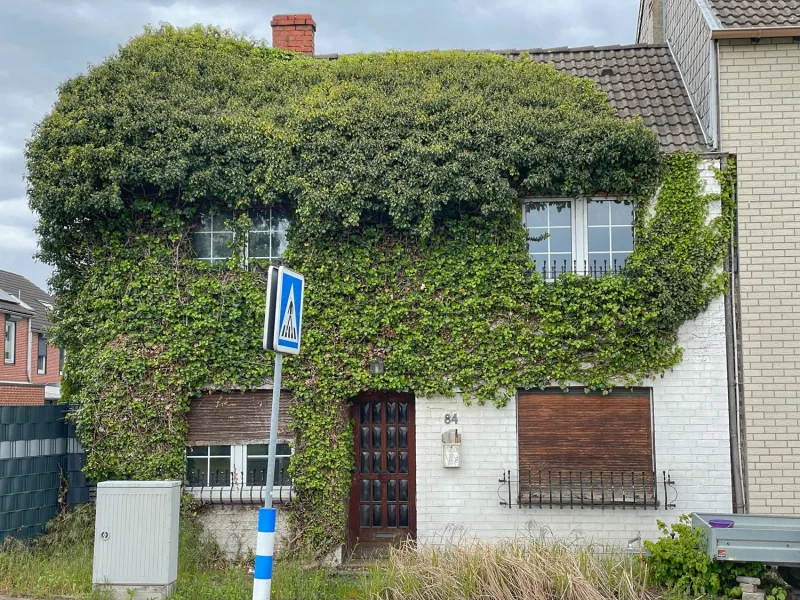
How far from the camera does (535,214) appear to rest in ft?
37.0

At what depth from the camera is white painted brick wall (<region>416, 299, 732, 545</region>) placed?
1059 centimetres

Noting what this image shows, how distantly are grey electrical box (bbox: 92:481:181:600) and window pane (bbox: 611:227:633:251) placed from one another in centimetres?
665

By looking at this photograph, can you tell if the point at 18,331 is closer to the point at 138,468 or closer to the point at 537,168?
the point at 138,468

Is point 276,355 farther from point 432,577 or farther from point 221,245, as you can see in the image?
point 221,245

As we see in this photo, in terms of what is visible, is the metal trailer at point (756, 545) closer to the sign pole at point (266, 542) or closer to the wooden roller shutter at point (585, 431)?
the wooden roller shutter at point (585, 431)

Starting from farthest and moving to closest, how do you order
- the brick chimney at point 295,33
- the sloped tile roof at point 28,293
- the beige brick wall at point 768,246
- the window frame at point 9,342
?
1. the sloped tile roof at point 28,293
2. the window frame at point 9,342
3. the brick chimney at point 295,33
4. the beige brick wall at point 768,246

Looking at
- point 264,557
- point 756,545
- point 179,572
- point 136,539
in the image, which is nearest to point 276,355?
point 264,557

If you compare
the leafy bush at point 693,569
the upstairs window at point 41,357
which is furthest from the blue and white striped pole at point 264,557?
the upstairs window at point 41,357

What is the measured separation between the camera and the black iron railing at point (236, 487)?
1091 centimetres

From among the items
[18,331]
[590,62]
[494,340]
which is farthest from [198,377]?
[18,331]

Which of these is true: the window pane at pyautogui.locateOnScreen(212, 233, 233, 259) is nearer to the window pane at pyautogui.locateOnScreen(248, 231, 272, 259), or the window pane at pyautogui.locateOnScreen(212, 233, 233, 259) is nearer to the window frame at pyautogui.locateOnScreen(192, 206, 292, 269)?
the window frame at pyautogui.locateOnScreen(192, 206, 292, 269)

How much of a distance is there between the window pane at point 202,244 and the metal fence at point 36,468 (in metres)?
2.95

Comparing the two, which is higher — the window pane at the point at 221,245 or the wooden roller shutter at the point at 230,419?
the window pane at the point at 221,245

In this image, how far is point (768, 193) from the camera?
35.7 feet
